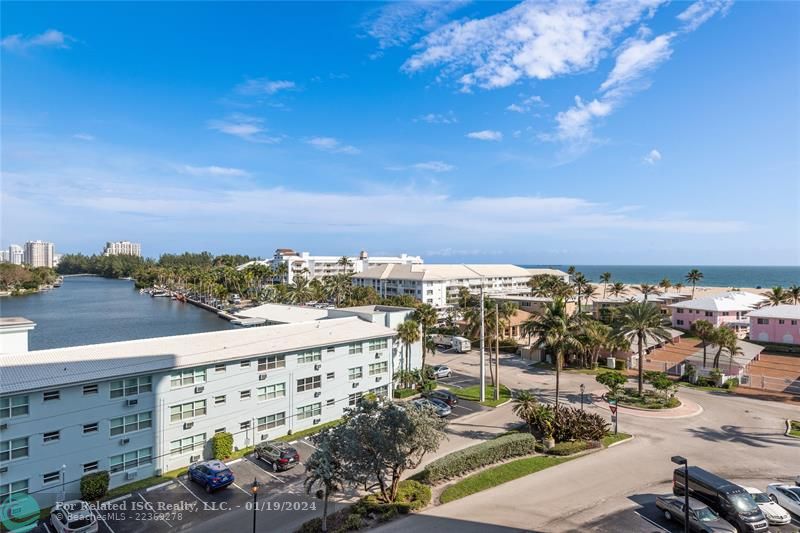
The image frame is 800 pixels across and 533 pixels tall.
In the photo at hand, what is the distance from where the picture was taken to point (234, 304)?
452 ft

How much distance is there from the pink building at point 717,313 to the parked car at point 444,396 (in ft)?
172

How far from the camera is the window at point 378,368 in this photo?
39812 mm

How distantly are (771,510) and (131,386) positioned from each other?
1312 inches

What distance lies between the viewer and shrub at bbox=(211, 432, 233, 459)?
28.2 m

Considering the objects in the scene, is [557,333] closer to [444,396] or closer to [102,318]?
[444,396]

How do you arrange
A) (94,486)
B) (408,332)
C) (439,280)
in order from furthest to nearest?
(439,280) → (408,332) → (94,486)

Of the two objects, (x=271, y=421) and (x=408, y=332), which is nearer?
(x=271, y=421)

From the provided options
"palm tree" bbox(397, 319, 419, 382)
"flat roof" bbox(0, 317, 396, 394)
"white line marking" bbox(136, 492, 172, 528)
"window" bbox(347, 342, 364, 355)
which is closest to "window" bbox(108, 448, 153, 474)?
"white line marking" bbox(136, 492, 172, 528)

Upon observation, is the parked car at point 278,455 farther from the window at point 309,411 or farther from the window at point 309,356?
the window at point 309,356

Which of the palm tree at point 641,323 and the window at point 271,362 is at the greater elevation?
the palm tree at point 641,323

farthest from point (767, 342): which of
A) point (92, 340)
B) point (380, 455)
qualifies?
point (92, 340)

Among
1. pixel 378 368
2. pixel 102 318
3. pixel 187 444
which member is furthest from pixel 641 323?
pixel 102 318

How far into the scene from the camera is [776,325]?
209ft

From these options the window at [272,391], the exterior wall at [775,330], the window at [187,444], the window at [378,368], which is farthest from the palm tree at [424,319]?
the exterior wall at [775,330]
